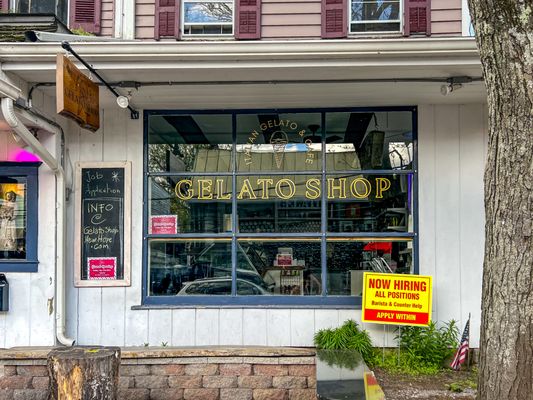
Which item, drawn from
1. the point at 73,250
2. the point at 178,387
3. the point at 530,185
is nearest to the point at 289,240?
the point at 178,387

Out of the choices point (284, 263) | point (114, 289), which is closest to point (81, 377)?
point (114, 289)

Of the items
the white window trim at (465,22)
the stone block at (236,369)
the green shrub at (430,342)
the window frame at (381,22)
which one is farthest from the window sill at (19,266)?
the white window trim at (465,22)

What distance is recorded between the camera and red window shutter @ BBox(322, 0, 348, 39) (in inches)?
229

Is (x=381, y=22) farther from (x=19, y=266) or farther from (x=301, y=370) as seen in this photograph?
(x=19, y=266)

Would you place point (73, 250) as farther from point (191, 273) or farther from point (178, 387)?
point (178, 387)

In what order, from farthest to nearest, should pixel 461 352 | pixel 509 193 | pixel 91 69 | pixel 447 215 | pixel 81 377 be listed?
pixel 447 215 < pixel 461 352 < pixel 91 69 < pixel 81 377 < pixel 509 193

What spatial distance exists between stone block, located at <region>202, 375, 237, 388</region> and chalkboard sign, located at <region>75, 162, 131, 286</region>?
5.85ft

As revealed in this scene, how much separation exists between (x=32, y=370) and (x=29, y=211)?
185cm

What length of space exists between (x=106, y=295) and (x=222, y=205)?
1756 millimetres

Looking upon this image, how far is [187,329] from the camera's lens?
19.4 ft

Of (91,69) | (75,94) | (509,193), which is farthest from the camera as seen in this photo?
(91,69)

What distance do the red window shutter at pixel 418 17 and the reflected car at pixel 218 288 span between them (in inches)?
137

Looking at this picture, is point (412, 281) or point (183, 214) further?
point (183, 214)

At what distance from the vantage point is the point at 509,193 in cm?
298
